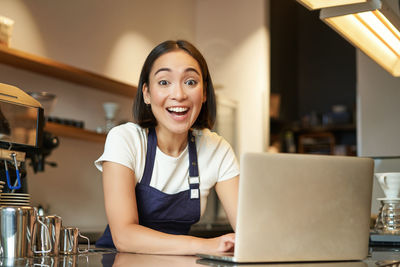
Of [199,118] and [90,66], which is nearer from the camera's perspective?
[199,118]

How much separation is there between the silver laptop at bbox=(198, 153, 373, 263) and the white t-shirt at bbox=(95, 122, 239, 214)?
1.86ft

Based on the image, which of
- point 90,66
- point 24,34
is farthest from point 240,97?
point 24,34

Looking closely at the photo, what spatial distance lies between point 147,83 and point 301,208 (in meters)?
0.86

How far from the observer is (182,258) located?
4.11ft

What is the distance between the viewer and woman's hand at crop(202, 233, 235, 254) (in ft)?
4.18

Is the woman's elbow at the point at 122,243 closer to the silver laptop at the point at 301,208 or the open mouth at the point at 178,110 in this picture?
the silver laptop at the point at 301,208

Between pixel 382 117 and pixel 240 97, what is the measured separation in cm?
123

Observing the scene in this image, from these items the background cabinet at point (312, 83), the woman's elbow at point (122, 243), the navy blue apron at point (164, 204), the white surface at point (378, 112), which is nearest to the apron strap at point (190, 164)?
the navy blue apron at point (164, 204)

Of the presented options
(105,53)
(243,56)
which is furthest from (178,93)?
(243,56)

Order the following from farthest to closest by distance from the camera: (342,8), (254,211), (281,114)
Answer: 1. (281,114)
2. (342,8)
3. (254,211)

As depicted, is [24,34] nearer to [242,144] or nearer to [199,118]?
[199,118]

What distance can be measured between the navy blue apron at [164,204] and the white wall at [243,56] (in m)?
2.84

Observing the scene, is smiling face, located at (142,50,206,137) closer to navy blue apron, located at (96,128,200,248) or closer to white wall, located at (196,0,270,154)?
navy blue apron, located at (96,128,200,248)

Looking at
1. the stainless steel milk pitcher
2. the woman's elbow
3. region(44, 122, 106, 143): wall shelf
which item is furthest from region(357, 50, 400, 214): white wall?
the stainless steel milk pitcher
